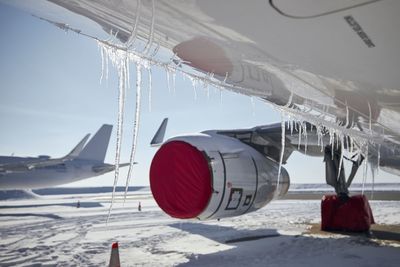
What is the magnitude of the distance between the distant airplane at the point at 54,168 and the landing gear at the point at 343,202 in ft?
56.6

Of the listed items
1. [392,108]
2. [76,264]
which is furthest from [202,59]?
[76,264]

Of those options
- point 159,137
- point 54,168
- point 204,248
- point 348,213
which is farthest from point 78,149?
point 348,213

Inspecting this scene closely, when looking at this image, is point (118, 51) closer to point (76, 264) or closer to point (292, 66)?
point (292, 66)

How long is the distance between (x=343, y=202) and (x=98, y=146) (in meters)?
25.6

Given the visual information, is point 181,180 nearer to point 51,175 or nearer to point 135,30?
point 135,30

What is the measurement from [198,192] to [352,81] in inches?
94.4

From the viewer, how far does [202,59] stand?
2.13 meters

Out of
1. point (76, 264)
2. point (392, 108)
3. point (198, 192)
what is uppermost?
point (392, 108)

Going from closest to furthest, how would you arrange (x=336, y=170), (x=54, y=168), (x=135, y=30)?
(x=135, y=30)
(x=336, y=170)
(x=54, y=168)

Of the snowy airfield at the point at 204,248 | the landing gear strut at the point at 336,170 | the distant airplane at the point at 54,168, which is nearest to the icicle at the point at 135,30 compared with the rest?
the snowy airfield at the point at 204,248

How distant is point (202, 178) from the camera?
420 cm

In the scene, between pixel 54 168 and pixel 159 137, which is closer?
pixel 159 137

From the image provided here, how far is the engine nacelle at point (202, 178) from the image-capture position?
4164mm

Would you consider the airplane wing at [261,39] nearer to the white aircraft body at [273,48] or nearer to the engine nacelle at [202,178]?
the white aircraft body at [273,48]
